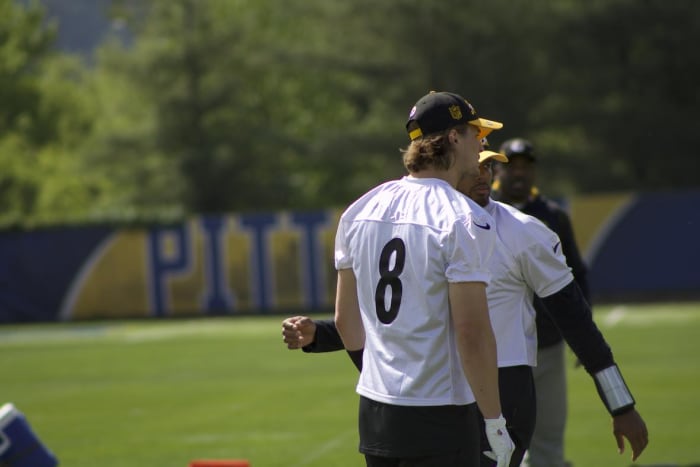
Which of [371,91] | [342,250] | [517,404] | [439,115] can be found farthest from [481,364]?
[371,91]

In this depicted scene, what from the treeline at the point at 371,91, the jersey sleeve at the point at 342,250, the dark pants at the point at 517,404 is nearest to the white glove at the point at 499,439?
the jersey sleeve at the point at 342,250

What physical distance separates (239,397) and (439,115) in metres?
9.91

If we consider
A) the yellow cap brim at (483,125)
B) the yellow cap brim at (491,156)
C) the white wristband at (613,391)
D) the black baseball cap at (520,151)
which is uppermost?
the yellow cap brim at (483,125)

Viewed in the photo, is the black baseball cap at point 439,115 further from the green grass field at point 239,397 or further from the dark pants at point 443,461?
the green grass field at point 239,397

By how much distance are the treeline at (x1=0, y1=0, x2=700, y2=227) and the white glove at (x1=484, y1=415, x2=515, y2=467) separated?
2519 cm

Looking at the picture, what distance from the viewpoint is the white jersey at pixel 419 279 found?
4.10 metres

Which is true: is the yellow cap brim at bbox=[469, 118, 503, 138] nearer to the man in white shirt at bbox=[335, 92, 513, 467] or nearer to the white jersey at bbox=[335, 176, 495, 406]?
the man in white shirt at bbox=[335, 92, 513, 467]

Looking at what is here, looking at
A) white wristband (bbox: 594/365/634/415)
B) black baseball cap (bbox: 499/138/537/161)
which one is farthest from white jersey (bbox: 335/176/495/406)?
black baseball cap (bbox: 499/138/537/161)

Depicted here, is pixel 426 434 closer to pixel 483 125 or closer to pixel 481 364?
pixel 481 364

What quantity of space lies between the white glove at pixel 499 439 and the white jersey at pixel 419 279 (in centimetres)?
13

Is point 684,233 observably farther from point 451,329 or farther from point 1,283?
point 451,329

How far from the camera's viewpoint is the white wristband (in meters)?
4.59

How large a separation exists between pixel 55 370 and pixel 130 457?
8.05 m

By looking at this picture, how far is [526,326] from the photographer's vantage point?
5391 millimetres
